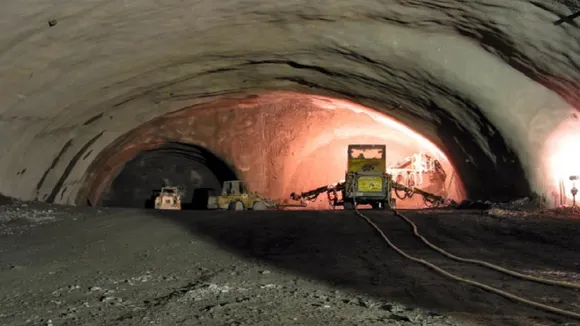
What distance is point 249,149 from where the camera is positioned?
18.8 meters

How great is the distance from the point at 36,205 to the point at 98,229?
334 cm

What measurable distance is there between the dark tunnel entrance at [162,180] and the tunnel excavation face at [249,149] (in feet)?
0.14

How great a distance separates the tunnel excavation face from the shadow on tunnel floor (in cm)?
707

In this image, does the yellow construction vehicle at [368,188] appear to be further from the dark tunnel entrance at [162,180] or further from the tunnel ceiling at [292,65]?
the dark tunnel entrance at [162,180]

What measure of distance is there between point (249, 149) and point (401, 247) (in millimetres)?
13021

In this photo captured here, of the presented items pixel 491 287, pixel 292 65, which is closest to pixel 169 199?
pixel 292 65

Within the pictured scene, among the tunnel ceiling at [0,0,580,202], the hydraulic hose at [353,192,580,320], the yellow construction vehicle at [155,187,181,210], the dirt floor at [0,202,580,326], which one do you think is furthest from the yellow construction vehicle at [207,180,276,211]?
the hydraulic hose at [353,192,580,320]

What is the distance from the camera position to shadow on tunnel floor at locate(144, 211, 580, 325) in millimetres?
3857

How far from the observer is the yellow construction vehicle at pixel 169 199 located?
1870cm

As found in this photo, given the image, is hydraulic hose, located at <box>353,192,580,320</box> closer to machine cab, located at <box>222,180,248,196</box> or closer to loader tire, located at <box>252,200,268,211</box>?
loader tire, located at <box>252,200,268,211</box>

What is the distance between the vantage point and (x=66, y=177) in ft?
45.9

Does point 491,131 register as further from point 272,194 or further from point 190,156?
point 190,156

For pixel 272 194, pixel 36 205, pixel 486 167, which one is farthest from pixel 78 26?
pixel 272 194

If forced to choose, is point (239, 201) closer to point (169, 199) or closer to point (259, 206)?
point (259, 206)
